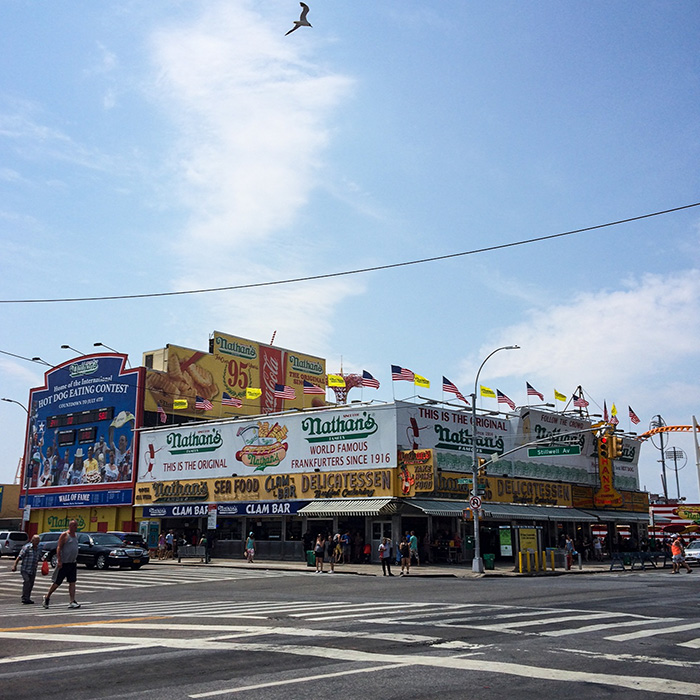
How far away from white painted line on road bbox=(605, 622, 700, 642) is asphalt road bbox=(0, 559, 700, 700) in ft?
0.10

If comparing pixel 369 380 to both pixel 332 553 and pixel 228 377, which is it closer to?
pixel 332 553

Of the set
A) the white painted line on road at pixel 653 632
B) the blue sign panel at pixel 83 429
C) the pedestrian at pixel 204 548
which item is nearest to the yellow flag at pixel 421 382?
the pedestrian at pixel 204 548

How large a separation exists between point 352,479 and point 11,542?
26392 mm

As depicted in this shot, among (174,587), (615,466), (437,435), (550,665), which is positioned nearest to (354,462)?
(437,435)

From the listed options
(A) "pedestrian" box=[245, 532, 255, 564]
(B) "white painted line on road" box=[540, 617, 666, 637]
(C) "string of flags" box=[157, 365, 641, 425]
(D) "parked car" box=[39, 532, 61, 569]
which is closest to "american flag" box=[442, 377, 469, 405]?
(C) "string of flags" box=[157, 365, 641, 425]

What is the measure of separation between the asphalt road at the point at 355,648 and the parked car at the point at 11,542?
3770 centimetres

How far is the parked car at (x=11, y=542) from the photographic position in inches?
2067

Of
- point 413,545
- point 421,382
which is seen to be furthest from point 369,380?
point 413,545

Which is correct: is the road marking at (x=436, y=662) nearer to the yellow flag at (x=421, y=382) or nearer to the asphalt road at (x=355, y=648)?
the asphalt road at (x=355, y=648)

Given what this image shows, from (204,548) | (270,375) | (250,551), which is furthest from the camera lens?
(270,375)

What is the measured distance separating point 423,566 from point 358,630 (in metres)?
26.6

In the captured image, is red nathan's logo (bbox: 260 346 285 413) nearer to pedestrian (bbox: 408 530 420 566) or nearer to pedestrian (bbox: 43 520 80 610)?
pedestrian (bbox: 408 530 420 566)

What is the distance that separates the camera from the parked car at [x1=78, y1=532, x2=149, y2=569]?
3350 cm

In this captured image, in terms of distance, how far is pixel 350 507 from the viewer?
40.7 metres
